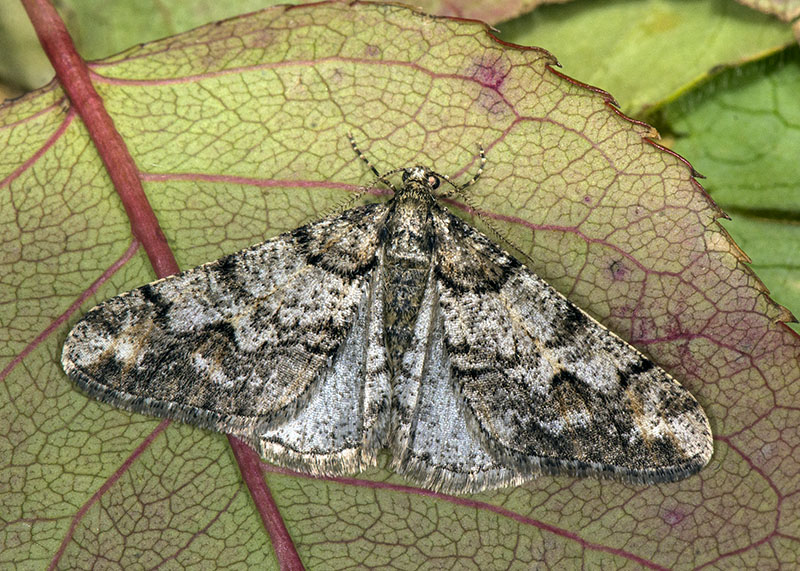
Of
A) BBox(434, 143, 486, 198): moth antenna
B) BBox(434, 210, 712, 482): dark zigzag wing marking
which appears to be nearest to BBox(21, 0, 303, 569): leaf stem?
BBox(434, 210, 712, 482): dark zigzag wing marking

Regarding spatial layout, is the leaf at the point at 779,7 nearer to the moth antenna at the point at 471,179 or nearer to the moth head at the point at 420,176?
the moth antenna at the point at 471,179

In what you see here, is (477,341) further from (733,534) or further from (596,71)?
(596,71)

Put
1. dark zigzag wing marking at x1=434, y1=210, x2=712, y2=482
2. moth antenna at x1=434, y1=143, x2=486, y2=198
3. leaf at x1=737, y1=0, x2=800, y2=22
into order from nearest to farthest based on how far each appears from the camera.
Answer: dark zigzag wing marking at x1=434, y1=210, x2=712, y2=482 → moth antenna at x1=434, y1=143, x2=486, y2=198 → leaf at x1=737, y1=0, x2=800, y2=22

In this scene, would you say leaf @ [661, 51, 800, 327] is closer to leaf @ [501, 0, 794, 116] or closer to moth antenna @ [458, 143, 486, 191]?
leaf @ [501, 0, 794, 116]

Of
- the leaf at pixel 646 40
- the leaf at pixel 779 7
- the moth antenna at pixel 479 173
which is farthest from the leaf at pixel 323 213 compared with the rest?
the leaf at pixel 779 7

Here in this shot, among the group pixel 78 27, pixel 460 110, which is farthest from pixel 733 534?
pixel 78 27

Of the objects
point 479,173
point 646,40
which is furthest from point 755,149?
point 479,173
